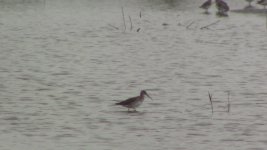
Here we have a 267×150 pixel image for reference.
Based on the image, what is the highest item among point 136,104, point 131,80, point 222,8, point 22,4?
point 136,104

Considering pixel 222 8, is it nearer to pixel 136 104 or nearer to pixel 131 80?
pixel 131 80

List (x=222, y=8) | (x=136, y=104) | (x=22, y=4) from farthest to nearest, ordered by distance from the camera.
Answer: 1. (x=22, y=4)
2. (x=222, y=8)
3. (x=136, y=104)

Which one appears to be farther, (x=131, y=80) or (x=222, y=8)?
(x=222, y=8)

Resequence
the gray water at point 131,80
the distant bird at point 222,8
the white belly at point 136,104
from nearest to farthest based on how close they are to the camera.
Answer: the gray water at point 131,80 < the white belly at point 136,104 < the distant bird at point 222,8

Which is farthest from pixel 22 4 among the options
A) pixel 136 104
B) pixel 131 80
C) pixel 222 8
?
pixel 136 104

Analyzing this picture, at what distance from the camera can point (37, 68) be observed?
31484 millimetres

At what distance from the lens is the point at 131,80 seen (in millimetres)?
28375

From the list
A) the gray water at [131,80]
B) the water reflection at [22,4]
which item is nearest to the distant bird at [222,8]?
the gray water at [131,80]

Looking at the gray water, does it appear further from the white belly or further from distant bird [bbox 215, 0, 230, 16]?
distant bird [bbox 215, 0, 230, 16]

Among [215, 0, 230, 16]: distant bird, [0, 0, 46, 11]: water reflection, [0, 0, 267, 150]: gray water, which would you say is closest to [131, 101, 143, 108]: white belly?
[0, 0, 267, 150]: gray water

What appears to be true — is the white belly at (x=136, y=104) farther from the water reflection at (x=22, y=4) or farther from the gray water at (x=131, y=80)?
the water reflection at (x=22, y=4)

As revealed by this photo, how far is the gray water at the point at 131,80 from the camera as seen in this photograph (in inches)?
754

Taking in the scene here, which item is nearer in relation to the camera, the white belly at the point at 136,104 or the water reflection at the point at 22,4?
the white belly at the point at 136,104

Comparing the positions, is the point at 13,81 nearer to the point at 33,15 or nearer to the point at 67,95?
the point at 67,95
